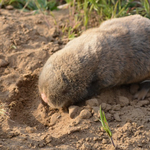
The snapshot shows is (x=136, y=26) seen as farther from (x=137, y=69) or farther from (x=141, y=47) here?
(x=137, y=69)

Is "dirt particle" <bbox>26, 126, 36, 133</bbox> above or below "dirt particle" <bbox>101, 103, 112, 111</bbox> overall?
below

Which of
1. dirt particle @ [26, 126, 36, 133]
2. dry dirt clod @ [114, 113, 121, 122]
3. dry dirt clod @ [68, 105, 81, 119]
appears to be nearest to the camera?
dirt particle @ [26, 126, 36, 133]

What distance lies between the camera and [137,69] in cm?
358

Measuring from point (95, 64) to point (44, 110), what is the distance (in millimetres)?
934

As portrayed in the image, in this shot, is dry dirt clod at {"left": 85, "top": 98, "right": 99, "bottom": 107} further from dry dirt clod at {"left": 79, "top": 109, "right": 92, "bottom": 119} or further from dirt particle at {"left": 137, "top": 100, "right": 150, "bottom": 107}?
dirt particle at {"left": 137, "top": 100, "right": 150, "bottom": 107}

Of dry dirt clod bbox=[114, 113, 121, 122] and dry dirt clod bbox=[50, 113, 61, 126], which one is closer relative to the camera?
dry dirt clod bbox=[114, 113, 121, 122]

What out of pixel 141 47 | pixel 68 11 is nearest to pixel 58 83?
pixel 141 47

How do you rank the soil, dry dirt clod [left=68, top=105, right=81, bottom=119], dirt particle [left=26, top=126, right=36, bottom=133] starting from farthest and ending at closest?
dry dirt clod [left=68, top=105, right=81, bottom=119] → dirt particle [left=26, top=126, right=36, bottom=133] → the soil

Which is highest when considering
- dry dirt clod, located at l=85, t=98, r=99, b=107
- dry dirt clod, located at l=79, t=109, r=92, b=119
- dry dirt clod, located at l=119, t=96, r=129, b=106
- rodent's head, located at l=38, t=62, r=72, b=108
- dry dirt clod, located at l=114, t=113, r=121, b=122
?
rodent's head, located at l=38, t=62, r=72, b=108

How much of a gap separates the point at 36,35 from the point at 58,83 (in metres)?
1.67

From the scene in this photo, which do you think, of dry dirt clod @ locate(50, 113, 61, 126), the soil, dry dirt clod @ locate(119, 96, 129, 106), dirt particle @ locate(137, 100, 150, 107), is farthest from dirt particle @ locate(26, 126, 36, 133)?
dirt particle @ locate(137, 100, 150, 107)

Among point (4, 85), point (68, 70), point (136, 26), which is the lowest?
point (4, 85)

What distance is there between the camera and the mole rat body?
3.15 meters

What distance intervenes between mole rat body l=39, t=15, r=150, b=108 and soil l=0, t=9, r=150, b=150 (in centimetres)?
21
